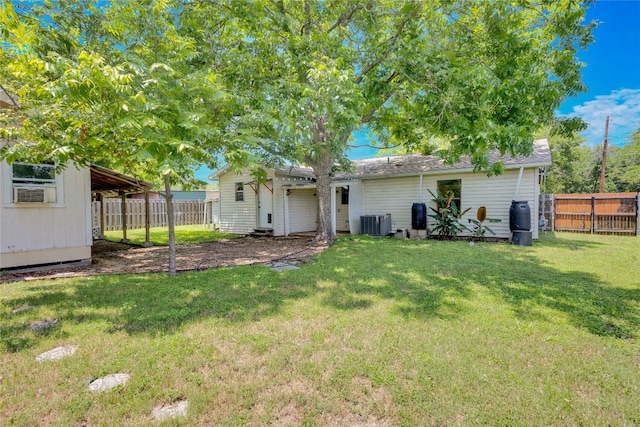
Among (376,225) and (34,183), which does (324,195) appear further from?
(34,183)

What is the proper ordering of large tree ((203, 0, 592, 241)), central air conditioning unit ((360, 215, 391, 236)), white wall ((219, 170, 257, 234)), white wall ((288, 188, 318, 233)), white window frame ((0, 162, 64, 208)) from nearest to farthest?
large tree ((203, 0, 592, 241)) → white window frame ((0, 162, 64, 208)) → central air conditioning unit ((360, 215, 391, 236)) → white wall ((288, 188, 318, 233)) → white wall ((219, 170, 257, 234))

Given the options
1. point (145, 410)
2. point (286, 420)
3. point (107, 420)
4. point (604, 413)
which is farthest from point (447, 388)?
point (107, 420)

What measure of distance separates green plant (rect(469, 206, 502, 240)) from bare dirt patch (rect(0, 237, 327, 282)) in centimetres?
534

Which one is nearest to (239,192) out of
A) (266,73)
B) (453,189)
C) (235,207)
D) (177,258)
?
(235,207)

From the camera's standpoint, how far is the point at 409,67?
691 cm

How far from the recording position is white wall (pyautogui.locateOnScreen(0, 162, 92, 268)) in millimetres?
5832

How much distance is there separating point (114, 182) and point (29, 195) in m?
3.52

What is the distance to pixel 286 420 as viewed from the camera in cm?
197

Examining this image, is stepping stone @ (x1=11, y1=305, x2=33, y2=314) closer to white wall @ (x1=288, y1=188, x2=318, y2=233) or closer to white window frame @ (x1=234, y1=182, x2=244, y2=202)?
white wall @ (x1=288, y1=188, x2=318, y2=233)

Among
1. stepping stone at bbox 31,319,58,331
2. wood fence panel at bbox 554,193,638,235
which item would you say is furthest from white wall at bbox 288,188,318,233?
wood fence panel at bbox 554,193,638,235

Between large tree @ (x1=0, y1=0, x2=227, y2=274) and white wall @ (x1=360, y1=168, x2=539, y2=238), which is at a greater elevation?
large tree @ (x1=0, y1=0, x2=227, y2=274)

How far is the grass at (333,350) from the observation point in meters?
2.05

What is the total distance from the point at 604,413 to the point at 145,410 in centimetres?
305

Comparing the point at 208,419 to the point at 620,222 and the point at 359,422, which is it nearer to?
the point at 359,422
